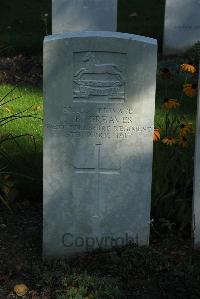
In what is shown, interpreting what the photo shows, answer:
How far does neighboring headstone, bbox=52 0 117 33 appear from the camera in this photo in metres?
9.84

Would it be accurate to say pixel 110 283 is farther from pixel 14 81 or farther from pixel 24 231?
pixel 14 81

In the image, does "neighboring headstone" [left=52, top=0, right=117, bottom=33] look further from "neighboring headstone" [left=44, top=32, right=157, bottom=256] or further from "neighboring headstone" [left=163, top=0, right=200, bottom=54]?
"neighboring headstone" [left=44, top=32, right=157, bottom=256]

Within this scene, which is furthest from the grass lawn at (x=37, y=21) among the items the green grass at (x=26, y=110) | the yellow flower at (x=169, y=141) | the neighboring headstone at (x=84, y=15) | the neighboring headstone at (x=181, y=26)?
the yellow flower at (x=169, y=141)

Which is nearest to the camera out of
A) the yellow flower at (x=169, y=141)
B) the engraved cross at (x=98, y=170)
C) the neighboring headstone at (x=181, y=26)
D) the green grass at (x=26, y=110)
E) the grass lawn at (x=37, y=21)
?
the engraved cross at (x=98, y=170)

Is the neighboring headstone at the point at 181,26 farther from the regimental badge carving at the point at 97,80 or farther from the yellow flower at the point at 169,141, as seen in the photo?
the regimental badge carving at the point at 97,80

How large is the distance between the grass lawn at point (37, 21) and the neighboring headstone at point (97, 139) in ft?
20.5

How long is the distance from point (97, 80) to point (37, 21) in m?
8.96

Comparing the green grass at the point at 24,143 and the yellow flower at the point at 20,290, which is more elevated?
the green grass at the point at 24,143

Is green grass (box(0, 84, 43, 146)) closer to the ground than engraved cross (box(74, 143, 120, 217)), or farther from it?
farther from it

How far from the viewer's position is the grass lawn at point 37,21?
11.1m

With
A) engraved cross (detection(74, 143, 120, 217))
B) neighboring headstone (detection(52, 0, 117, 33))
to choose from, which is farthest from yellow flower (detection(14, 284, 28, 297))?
neighboring headstone (detection(52, 0, 117, 33))

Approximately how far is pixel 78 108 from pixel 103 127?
191 mm

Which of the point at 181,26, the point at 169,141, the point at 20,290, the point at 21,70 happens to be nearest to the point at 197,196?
the point at 169,141

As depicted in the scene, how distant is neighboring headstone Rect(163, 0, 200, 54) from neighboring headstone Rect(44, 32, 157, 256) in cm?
641
